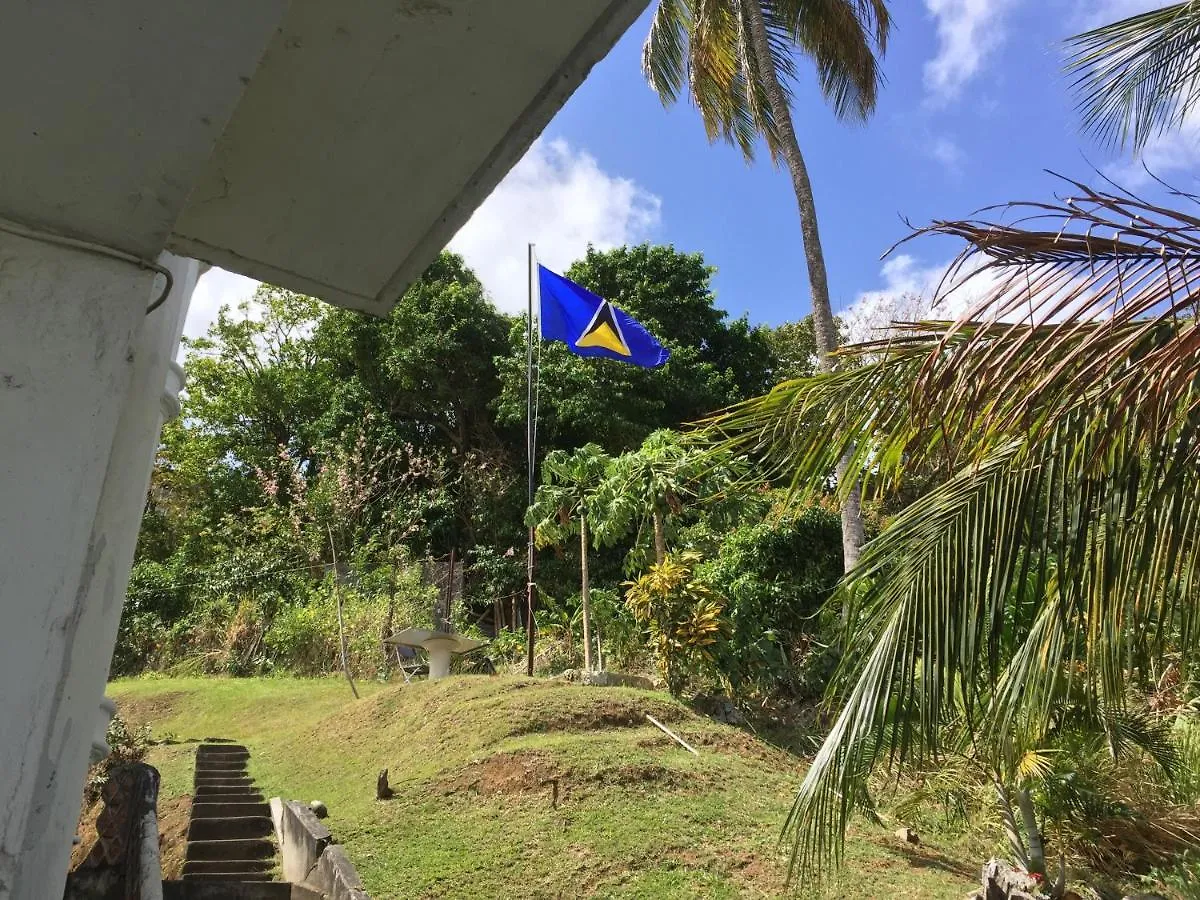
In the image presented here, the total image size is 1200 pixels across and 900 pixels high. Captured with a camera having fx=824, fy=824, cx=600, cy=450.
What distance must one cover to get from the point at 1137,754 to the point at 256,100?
737cm

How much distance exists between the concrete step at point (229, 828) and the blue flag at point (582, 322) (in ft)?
21.8

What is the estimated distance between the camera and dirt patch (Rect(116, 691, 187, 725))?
43.4 ft

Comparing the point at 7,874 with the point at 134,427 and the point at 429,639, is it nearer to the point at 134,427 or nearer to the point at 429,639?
the point at 134,427

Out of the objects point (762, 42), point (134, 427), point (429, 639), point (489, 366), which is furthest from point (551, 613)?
point (134, 427)

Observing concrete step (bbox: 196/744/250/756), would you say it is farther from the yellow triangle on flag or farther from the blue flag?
the yellow triangle on flag

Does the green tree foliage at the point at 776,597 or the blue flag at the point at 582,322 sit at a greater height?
the blue flag at the point at 582,322

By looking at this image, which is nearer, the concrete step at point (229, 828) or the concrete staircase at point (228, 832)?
the concrete staircase at point (228, 832)

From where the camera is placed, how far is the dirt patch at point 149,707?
13227mm

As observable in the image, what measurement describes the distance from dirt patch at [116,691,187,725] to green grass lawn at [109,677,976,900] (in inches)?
90.1

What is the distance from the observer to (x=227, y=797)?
27.1 ft

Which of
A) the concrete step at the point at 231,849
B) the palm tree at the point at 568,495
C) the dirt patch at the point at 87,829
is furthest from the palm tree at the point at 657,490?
the dirt patch at the point at 87,829

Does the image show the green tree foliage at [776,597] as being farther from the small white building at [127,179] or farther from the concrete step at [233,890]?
the small white building at [127,179]

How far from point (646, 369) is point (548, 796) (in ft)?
41.4

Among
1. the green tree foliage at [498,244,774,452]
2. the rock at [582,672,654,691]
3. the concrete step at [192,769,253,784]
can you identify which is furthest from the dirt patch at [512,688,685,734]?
the green tree foliage at [498,244,774,452]
